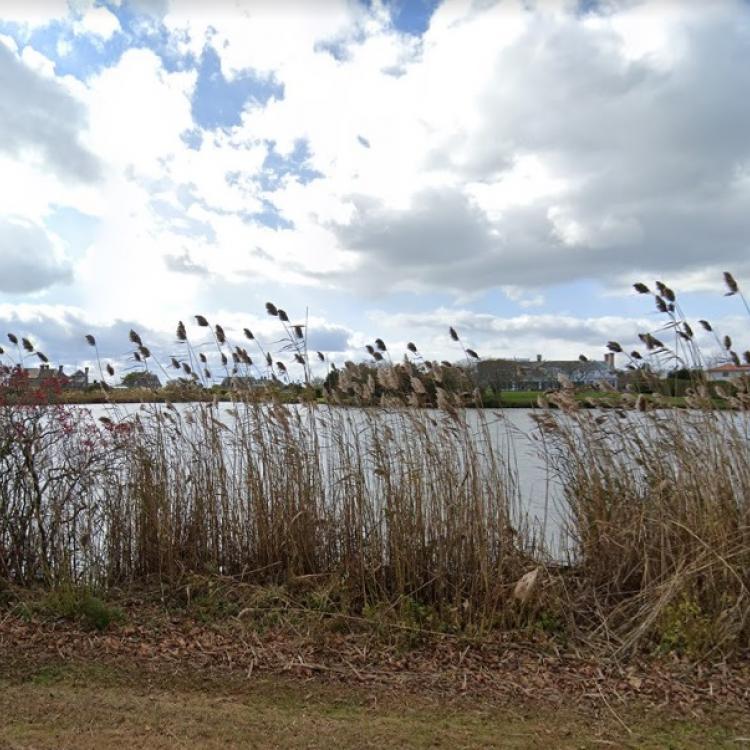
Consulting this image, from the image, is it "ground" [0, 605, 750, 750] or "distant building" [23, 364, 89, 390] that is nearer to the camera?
"ground" [0, 605, 750, 750]

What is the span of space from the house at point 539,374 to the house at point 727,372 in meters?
0.67

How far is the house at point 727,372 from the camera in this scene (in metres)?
4.51

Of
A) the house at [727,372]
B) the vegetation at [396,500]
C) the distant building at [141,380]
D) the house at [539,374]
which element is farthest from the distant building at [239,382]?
the house at [727,372]

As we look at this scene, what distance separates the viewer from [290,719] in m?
2.85

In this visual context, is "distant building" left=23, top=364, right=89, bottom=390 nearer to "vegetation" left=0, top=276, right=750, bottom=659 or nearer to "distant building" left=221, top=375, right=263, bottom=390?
"vegetation" left=0, top=276, right=750, bottom=659

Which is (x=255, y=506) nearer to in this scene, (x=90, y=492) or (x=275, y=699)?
(x=90, y=492)

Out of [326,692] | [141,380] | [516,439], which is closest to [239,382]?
[141,380]

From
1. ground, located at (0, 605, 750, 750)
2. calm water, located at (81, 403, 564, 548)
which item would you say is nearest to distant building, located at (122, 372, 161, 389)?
calm water, located at (81, 403, 564, 548)

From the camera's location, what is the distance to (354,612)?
419cm

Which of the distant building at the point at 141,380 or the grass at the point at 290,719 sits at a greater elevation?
the distant building at the point at 141,380

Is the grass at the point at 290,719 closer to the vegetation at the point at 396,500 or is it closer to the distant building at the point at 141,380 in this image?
the vegetation at the point at 396,500

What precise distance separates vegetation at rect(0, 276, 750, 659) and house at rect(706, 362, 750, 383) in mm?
121

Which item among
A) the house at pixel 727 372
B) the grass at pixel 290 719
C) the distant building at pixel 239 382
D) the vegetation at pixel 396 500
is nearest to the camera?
the grass at pixel 290 719

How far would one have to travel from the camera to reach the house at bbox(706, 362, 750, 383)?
4.51 metres
